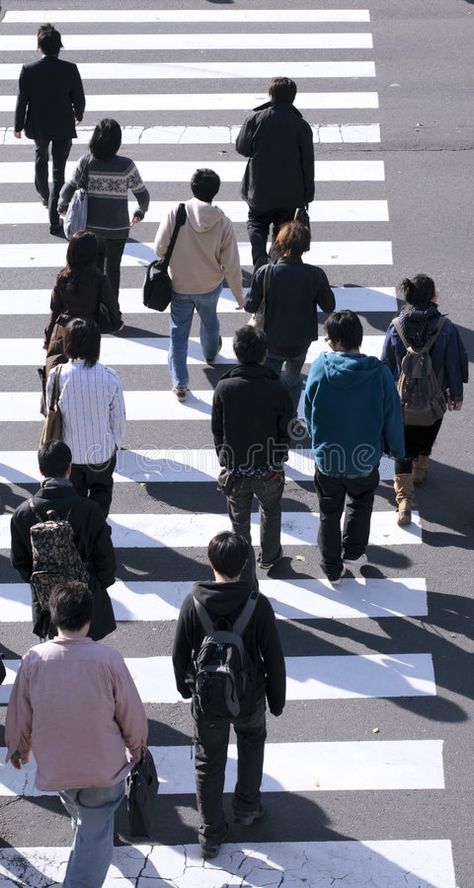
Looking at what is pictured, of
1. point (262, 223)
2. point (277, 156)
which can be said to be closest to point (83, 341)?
point (277, 156)

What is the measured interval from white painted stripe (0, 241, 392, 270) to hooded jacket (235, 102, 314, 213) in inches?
43.2

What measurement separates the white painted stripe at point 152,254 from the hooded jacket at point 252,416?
15.9ft

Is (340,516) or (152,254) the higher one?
(152,254)

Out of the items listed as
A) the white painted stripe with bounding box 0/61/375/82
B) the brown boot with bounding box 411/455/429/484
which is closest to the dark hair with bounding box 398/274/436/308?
the brown boot with bounding box 411/455/429/484

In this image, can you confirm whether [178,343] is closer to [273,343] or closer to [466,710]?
[273,343]

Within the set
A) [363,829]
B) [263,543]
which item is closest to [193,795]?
[363,829]

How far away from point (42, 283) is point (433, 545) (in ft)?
17.0

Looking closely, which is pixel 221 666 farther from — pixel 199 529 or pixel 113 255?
pixel 113 255

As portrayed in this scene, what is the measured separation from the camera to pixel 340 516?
27.4ft

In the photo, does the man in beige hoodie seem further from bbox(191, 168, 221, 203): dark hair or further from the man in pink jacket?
the man in pink jacket

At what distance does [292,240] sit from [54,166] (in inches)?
199

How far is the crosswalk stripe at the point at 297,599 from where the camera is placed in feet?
27.2

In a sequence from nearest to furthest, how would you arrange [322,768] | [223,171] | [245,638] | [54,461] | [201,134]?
[245,638], [54,461], [322,768], [223,171], [201,134]

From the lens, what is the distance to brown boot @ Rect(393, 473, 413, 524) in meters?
9.09
